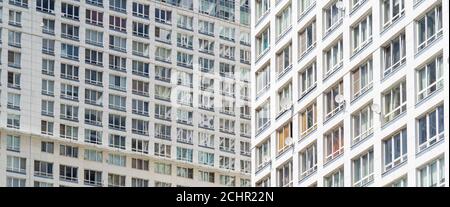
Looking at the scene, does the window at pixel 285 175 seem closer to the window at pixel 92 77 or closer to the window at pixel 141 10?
the window at pixel 92 77

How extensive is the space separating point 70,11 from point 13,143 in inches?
660

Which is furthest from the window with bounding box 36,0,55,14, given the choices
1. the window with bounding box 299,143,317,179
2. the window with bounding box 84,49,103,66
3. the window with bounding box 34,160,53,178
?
the window with bounding box 299,143,317,179

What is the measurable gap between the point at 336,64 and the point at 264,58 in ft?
46.8

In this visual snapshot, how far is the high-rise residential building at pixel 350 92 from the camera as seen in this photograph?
257 feet

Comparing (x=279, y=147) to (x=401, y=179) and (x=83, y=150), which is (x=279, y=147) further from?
(x=83, y=150)

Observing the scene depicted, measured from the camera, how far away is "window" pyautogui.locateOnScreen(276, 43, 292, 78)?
4005 inches

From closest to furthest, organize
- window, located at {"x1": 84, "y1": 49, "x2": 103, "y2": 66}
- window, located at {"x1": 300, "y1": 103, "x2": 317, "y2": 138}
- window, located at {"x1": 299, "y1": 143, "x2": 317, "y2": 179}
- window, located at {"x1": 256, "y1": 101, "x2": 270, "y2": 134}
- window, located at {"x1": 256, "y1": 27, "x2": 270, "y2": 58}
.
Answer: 1. window, located at {"x1": 299, "y1": 143, "x2": 317, "y2": 179}
2. window, located at {"x1": 300, "y1": 103, "x2": 317, "y2": 138}
3. window, located at {"x1": 256, "y1": 101, "x2": 270, "y2": 134}
4. window, located at {"x1": 256, "y1": 27, "x2": 270, "y2": 58}
5. window, located at {"x1": 84, "y1": 49, "x2": 103, "y2": 66}

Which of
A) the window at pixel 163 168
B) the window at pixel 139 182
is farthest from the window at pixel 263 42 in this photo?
the window at pixel 163 168

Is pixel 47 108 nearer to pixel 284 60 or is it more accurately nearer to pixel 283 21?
pixel 283 21

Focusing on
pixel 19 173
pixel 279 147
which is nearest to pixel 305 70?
pixel 279 147

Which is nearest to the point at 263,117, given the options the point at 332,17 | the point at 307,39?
the point at 307,39

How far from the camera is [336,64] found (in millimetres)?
93000

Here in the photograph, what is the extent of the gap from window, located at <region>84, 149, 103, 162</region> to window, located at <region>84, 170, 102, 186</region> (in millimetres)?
1486

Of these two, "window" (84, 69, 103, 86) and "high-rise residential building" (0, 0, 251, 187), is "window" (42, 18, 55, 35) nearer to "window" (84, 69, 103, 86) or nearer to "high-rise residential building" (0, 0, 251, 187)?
"high-rise residential building" (0, 0, 251, 187)
